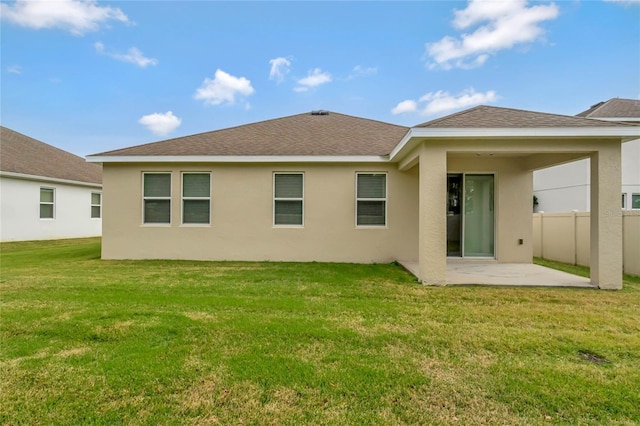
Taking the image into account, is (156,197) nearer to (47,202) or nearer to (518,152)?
(518,152)

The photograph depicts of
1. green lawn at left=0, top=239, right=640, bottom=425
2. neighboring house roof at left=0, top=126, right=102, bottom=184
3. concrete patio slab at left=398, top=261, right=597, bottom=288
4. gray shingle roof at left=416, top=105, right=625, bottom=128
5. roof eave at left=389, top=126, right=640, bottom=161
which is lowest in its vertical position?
green lawn at left=0, top=239, right=640, bottom=425

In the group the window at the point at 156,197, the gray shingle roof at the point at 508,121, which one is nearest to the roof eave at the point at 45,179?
the window at the point at 156,197

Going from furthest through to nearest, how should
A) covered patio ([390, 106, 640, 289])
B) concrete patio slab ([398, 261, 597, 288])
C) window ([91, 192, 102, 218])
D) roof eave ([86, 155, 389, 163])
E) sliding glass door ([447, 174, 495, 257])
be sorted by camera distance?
1. window ([91, 192, 102, 218])
2. sliding glass door ([447, 174, 495, 257])
3. roof eave ([86, 155, 389, 163])
4. concrete patio slab ([398, 261, 597, 288])
5. covered patio ([390, 106, 640, 289])

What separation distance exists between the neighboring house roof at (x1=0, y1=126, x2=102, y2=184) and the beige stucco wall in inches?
337

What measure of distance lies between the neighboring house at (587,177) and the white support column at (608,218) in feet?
32.3

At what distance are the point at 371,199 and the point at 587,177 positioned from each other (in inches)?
466

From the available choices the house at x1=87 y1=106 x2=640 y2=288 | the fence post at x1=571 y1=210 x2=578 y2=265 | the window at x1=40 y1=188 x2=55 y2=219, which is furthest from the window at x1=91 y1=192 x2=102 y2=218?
the fence post at x1=571 y1=210 x2=578 y2=265

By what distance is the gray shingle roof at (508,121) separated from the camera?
247 inches

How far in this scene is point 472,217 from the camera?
9.35 metres

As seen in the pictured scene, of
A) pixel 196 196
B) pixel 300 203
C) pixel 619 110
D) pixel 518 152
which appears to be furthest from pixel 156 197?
pixel 619 110

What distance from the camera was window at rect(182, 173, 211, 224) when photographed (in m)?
9.70

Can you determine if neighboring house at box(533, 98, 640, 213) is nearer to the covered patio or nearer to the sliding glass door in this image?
the sliding glass door

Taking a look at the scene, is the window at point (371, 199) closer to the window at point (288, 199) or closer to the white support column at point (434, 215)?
the window at point (288, 199)

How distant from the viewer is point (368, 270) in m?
8.09
